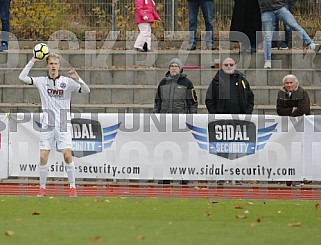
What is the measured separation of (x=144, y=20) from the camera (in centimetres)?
2231

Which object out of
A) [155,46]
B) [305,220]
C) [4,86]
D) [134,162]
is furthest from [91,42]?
[305,220]

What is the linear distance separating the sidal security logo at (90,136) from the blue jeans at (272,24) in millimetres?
4898

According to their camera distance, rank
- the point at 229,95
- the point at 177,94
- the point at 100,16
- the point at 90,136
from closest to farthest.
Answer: the point at 90,136 → the point at 229,95 → the point at 177,94 → the point at 100,16

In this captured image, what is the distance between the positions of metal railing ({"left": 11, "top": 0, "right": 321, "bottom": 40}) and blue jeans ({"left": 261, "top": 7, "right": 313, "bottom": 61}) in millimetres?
2985

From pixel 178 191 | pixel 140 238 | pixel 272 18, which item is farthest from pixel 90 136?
pixel 140 238

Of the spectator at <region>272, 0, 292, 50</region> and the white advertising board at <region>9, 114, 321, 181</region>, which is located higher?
the spectator at <region>272, 0, 292, 50</region>

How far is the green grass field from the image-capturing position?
10633mm

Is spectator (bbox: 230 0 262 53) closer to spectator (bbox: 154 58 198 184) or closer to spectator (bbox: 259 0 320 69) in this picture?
spectator (bbox: 259 0 320 69)

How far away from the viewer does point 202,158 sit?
707 inches

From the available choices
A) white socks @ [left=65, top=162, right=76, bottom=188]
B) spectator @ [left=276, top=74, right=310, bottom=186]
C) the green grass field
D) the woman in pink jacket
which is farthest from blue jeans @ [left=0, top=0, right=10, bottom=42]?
the green grass field

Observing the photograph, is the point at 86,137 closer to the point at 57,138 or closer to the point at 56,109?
the point at 57,138


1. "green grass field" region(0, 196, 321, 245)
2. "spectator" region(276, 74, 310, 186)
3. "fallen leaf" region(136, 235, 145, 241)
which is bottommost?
"green grass field" region(0, 196, 321, 245)

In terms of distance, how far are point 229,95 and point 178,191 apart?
241cm

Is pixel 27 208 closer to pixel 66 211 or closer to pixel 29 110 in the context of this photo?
pixel 66 211
